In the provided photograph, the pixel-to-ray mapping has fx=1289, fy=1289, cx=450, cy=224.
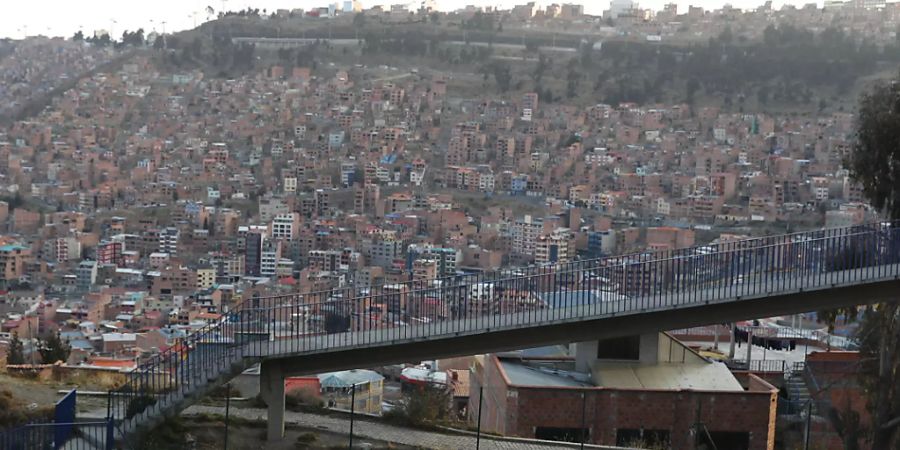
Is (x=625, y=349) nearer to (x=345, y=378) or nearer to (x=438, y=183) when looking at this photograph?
(x=345, y=378)

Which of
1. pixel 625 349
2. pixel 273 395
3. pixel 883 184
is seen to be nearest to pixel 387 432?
pixel 273 395

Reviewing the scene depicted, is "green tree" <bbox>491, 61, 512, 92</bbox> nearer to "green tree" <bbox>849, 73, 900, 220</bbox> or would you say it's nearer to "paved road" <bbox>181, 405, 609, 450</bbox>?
"green tree" <bbox>849, 73, 900, 220</bbox>

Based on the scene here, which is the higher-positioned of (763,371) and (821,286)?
(821,286)

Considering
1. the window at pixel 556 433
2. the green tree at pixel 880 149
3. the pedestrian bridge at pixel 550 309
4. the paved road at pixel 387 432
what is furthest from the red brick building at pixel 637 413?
the green tree at pixel 880 149

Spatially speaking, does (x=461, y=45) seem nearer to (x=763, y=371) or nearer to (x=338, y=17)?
(x=338, y=17)

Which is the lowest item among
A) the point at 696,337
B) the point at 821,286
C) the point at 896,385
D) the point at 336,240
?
the point at 336,240

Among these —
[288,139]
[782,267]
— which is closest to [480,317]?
[782,267]
